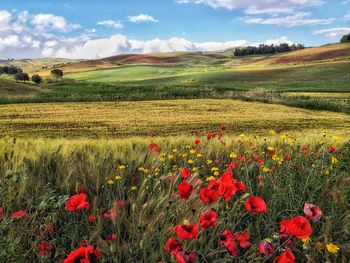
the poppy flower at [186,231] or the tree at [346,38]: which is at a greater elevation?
the poppy flower at [186,231]

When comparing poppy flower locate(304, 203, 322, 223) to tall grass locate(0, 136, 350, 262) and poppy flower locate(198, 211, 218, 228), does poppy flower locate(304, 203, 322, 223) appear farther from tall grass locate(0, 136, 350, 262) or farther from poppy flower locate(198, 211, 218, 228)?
poppy flower locate(198, 211, 218, 228)

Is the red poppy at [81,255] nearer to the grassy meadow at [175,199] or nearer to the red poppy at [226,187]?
the grassy meadow at [175,199]

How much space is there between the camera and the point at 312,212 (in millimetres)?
2516

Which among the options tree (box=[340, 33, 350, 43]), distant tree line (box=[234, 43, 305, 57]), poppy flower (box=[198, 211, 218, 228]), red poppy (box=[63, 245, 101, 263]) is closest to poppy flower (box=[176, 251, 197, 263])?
poppy flower (box=[198, 211, 218, 228])

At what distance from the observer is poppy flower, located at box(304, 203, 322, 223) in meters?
2.44

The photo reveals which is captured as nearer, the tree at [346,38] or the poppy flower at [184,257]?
the poppy flower at [184,257]

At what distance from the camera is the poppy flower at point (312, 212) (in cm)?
244

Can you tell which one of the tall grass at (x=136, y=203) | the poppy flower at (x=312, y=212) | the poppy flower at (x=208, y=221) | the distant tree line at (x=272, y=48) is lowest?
the distant tree line at (x=272, y=48)

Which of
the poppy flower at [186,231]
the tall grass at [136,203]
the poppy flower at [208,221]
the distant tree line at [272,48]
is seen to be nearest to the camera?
the poppy flower at [186,231]

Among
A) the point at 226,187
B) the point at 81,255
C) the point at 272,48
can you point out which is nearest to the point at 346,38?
the point at 272,48

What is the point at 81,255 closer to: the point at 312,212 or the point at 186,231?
the point at 186,231

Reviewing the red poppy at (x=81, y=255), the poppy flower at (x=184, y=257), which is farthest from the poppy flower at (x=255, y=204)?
the red poppy at (x=81, y=255)

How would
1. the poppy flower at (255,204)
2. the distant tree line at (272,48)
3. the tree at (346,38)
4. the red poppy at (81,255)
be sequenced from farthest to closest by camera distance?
1. the distant tree line at (272,48)
2. the tree at (346,38)
3. the poppy flower at (255,204)
4. the red poppy at (81,255)

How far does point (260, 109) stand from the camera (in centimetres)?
2242
